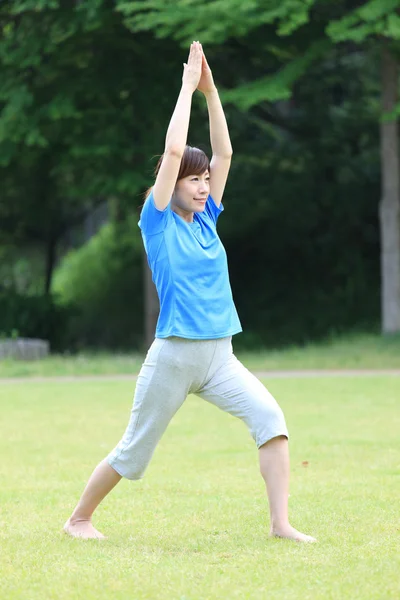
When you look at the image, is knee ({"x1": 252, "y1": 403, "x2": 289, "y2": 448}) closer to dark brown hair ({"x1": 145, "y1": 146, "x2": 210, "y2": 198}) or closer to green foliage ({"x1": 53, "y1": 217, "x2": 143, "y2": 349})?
dark brown hair ({"x1": 145, "y1": 146, "x2": 210, "y2": 198})

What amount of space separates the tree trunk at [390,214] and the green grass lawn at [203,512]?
8369 millimetres

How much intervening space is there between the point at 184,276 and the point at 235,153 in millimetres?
20750

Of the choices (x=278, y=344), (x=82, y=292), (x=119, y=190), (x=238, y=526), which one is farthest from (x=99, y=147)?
(x=238, y=526)

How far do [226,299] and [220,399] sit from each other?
513 mm

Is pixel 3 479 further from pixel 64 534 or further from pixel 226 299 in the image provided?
pixel 226 299

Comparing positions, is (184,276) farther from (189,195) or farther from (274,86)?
(274,86)

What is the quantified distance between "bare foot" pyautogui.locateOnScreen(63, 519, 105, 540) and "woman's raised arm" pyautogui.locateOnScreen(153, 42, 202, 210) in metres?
1.76

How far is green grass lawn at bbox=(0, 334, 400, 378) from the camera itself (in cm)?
A: 1730

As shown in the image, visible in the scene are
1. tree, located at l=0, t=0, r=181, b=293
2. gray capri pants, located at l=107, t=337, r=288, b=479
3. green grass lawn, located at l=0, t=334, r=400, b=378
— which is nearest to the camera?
gray capri pants, located at l=107, t=337, r=288, b=479

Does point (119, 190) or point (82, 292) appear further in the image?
point (82, 292)

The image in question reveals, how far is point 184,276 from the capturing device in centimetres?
541

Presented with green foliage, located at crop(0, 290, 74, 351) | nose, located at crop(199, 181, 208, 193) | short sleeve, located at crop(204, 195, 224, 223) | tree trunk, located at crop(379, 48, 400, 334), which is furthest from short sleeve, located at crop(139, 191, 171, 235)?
green foliage, located at crop(0, 290, 74, 351)

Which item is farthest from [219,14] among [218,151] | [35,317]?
[218,151]

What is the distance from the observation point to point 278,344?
27078 mm
